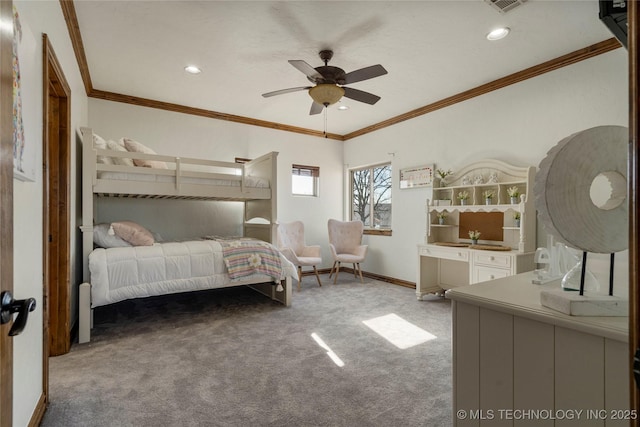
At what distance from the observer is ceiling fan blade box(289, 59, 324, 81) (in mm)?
2476

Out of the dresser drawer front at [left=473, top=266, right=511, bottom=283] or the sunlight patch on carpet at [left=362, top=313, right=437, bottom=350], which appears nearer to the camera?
the sunlight patch on carpet at [left=362, top=313, right=437, bottom=350]

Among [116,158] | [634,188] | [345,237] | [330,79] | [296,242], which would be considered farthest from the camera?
[345,237]

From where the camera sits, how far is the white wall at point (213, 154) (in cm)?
391

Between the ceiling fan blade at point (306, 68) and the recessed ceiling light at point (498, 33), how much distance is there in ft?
4.64

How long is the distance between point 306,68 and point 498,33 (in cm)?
157

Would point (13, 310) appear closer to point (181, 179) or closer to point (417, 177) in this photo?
point (181, 179)

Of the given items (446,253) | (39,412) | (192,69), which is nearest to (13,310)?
(39,412)

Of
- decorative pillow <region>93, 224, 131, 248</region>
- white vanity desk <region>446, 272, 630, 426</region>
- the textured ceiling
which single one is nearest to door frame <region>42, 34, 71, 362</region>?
decorative pillow <region>93, 224, 131, 248</region>

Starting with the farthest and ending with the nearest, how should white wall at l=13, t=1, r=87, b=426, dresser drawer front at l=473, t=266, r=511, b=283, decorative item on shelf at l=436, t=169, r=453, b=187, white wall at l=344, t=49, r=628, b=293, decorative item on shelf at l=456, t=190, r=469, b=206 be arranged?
1. decorative item on shelf at l=436, t=169, r=453, b=187
2. decorative item on shelf at l=456, t=190, r=469, b=206
3. dresser drawer front at l=473, t=266, r=511, b=283
4. white wall at l=344, t=49, r=628, b=293
5. white wall at l=13, t=1, r=87, b=426

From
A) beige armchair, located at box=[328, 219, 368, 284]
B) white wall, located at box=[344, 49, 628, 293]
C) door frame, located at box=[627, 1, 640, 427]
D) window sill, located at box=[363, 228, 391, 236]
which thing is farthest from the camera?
beige armchair, located at box=[328, 219, 368, 284]

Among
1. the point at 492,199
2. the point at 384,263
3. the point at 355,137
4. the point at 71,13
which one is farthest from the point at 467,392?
the point at 355,137

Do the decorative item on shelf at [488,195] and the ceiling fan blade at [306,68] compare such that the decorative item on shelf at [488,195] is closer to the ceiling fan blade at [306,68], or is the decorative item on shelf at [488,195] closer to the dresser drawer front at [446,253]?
the dresser drawer front at [446,253]

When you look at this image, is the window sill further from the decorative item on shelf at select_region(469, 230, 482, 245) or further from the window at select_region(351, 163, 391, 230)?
the decorative item on shelf at select_region(469, 230, 482, 245)

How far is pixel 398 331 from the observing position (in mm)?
2748
